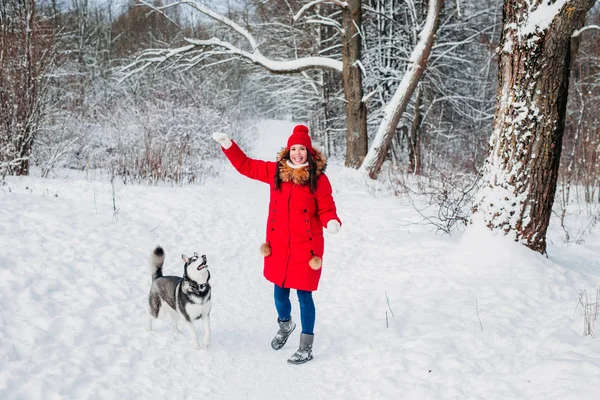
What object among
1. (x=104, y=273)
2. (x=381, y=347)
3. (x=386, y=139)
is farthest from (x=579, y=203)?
A: (x=104, y=273)

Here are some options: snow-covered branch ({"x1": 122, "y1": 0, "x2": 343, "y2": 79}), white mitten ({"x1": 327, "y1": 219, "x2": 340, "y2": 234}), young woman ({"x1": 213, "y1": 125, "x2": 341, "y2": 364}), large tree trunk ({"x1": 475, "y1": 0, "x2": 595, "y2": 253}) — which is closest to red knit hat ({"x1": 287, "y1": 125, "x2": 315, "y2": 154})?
young woman ({"x1": 213, "y1": 125, "x2": 341, "y2": 364})

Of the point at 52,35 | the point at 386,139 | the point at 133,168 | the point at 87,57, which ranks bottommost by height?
the point at 133,168

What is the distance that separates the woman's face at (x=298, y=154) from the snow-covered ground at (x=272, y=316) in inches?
63.1

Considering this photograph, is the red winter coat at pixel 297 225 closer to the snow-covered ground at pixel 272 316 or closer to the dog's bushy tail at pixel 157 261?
the snow-covered ground at pixel 272 316

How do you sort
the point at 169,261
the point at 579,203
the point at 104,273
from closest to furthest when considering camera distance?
the point at 104,273
the point at 169,261
the point at 579,203

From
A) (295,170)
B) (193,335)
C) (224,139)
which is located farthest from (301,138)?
(193,335)

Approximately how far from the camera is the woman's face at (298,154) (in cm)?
335

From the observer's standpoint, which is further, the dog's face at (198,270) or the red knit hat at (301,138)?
the red knit hat at (301,138)

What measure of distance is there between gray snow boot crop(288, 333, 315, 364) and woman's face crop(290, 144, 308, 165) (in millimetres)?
1398

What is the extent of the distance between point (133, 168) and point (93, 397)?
7.35 meters

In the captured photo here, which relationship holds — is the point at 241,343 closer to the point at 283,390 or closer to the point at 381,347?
the point at 283,390

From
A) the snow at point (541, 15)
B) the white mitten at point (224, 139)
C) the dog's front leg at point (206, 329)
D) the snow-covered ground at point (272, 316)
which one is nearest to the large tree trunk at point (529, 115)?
the snow at point (541, 15)

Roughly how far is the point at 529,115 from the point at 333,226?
2.73m

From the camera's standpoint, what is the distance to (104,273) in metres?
4.40
